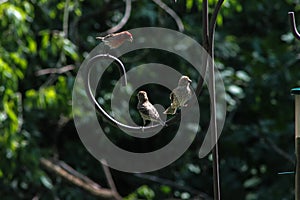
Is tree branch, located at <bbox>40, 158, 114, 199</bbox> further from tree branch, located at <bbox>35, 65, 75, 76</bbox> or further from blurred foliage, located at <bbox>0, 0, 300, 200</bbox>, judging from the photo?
tree branch, located at <bbox>35, 65, 75, 76</bbox>

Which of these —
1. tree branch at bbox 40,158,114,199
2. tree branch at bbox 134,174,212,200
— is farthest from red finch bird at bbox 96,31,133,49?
tree branch at bbox 134,174,212,200

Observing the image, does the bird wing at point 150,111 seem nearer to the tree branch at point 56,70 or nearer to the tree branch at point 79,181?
the tree branch at point 56,70

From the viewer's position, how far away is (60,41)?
338 centimetres

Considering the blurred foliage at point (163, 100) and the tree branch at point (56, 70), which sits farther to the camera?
the tree branch at point (56, 70)

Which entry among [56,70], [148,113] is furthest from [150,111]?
[56,70]

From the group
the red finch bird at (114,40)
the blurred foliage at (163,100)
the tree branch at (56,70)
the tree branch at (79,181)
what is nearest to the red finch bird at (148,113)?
the red finch bird at (114,40)

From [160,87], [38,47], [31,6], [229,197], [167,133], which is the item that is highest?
[31,6]

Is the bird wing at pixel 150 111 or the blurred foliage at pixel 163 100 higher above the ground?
the bird wing at pixel 150 111

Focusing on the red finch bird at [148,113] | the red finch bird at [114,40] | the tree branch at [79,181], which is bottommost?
the tree branch at [79,181]

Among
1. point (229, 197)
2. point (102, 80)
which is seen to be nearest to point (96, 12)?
point (102, 80)

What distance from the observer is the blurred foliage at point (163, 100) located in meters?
3.51

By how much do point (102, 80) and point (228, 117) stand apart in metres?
0.79

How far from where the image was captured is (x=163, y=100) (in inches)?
158

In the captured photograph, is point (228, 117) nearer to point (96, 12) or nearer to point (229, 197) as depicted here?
point (229, 197)
